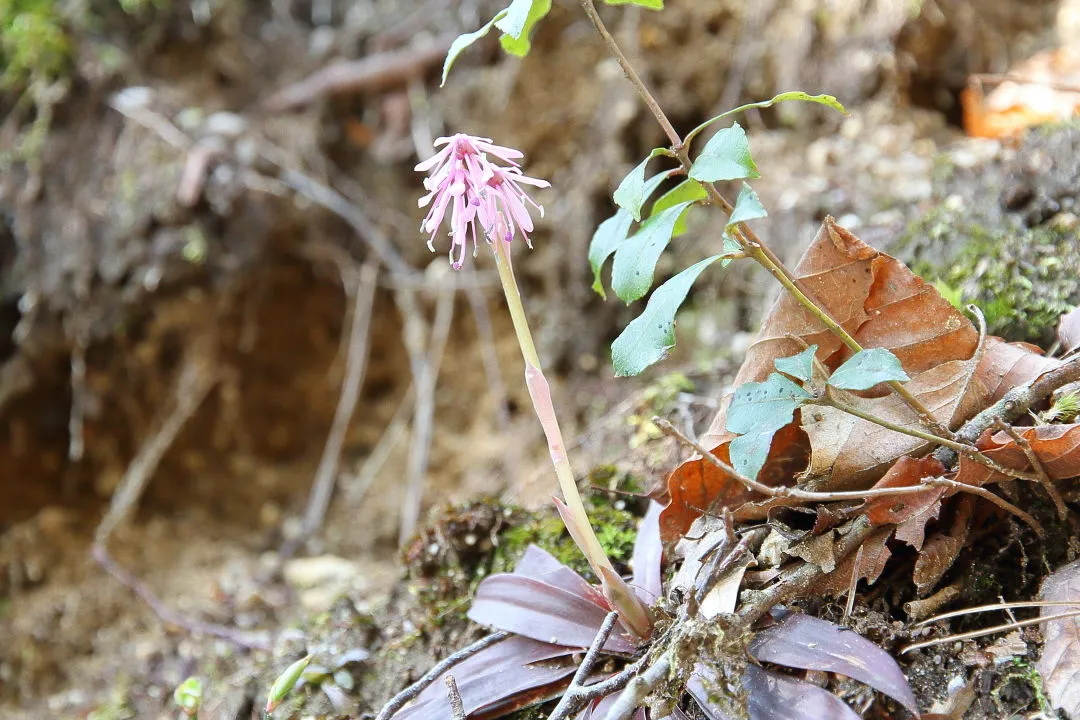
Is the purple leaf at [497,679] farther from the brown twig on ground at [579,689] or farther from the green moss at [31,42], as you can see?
the green moss at [31,42]

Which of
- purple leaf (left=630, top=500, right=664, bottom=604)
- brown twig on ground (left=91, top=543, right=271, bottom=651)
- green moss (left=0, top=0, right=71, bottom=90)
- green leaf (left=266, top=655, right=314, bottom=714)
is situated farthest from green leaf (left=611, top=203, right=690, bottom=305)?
green moss (left=0, top=0, right=71, bottom=90)

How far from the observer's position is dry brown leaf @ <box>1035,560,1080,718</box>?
3.13 feet

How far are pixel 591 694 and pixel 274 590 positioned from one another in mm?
1943

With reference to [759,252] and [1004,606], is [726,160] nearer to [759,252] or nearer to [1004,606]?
[759,252]

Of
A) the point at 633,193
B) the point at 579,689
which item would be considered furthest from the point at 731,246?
the point at 579,689

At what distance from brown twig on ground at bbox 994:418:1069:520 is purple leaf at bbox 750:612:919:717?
1.05ft

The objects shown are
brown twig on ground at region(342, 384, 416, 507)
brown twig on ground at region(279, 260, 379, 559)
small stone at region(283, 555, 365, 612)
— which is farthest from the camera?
brown twig on ground at region(342, 384, 416, 507)

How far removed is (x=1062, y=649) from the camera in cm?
99

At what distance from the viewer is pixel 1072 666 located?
970 millimetres

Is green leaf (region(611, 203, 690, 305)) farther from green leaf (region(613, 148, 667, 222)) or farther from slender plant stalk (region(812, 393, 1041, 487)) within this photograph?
slender plant stalk (region(812, 393, 1041, 487))

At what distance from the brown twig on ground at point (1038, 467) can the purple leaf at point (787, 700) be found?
0.40 meters

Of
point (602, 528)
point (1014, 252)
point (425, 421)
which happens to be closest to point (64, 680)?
point (425, 421)

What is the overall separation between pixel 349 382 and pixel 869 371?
2.51m

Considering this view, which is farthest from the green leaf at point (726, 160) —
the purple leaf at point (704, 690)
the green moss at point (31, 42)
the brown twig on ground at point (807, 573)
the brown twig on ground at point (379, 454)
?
the green moss at point (31, 42)
